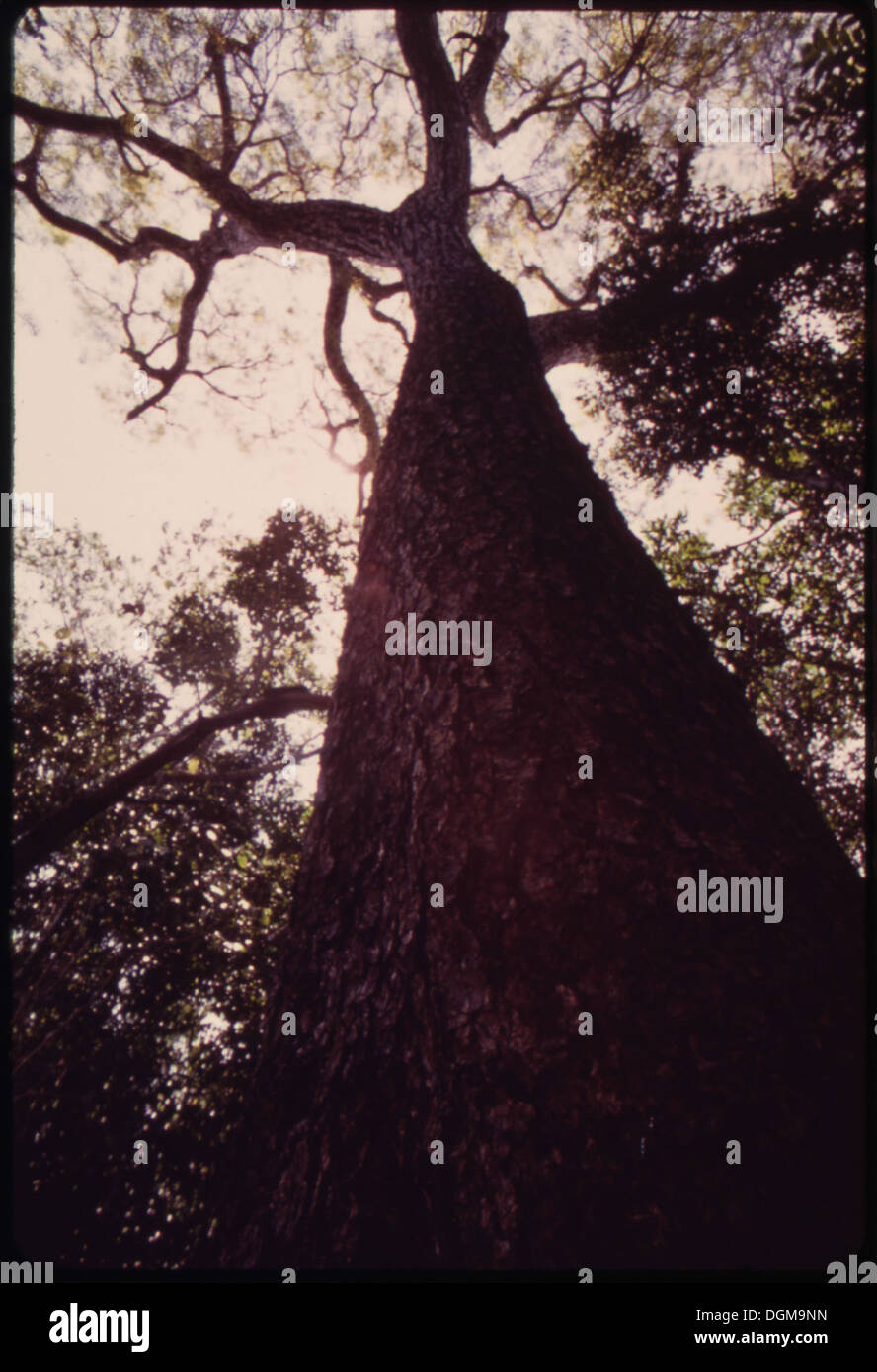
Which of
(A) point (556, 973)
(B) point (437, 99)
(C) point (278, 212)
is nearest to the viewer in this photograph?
(A) point (556, 973)

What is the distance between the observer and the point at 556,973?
1.34m

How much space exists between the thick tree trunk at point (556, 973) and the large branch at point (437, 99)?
258 inches

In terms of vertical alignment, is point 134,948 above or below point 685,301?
below

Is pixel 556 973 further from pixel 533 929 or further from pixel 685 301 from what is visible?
pixel 685 301

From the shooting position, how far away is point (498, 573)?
227cm

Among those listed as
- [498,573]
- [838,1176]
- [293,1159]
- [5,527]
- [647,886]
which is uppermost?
[5,527]

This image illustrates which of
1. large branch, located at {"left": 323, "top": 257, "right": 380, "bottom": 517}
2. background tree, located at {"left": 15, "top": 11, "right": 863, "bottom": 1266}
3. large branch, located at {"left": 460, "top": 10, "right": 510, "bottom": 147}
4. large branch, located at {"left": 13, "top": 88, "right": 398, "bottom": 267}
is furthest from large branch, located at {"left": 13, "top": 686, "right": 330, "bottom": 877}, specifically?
large branch, located at {"left": 460, "top": 10, "right": 510, "bottom": 147}

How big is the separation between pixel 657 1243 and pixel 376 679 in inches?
70.6

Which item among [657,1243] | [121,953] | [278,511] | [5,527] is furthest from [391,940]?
[278,511]

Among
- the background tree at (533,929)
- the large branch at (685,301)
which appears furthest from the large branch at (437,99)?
the background tree at (533,929)

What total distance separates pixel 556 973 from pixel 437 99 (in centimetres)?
973

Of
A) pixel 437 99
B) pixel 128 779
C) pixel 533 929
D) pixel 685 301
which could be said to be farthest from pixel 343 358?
pixel 533 929

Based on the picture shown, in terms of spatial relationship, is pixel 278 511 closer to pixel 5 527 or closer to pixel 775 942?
pixel 5 527

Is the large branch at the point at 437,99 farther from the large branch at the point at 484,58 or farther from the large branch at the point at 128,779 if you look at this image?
the large branch at the point at 128,779
